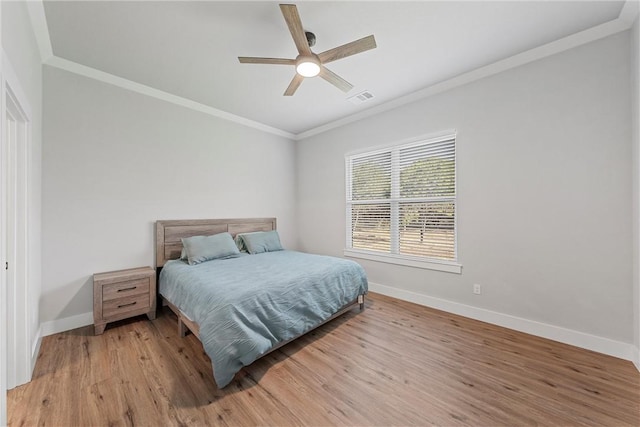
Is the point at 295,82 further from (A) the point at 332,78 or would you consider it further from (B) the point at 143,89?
(B) the point at 143,89

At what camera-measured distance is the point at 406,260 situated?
3477 millimetres

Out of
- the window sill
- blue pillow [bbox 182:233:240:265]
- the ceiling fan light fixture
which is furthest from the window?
blue pillow [bbox 182:233:240:265]

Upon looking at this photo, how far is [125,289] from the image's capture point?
2707mm

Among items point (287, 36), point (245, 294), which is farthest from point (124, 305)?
point (287, 36)

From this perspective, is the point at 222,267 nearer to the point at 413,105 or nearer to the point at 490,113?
the point at 413,105

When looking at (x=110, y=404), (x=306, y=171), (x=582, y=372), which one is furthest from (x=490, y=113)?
(x=110, y=404)

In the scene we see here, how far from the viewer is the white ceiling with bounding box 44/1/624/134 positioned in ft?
6.45

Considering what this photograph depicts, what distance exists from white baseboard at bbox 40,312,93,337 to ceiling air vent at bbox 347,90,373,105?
13.4ft

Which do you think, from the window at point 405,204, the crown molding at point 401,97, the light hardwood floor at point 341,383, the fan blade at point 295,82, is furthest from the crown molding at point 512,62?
the light hardwood floor at point 341,383

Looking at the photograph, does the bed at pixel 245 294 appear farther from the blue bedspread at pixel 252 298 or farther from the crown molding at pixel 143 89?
the crown molding at pixel 143 89

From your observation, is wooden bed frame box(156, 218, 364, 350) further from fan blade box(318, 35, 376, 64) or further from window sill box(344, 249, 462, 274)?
fan blade box(318, 35, 376, 64)

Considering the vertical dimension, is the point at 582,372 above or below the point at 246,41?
below

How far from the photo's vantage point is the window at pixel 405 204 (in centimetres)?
315

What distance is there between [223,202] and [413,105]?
3.12 m
